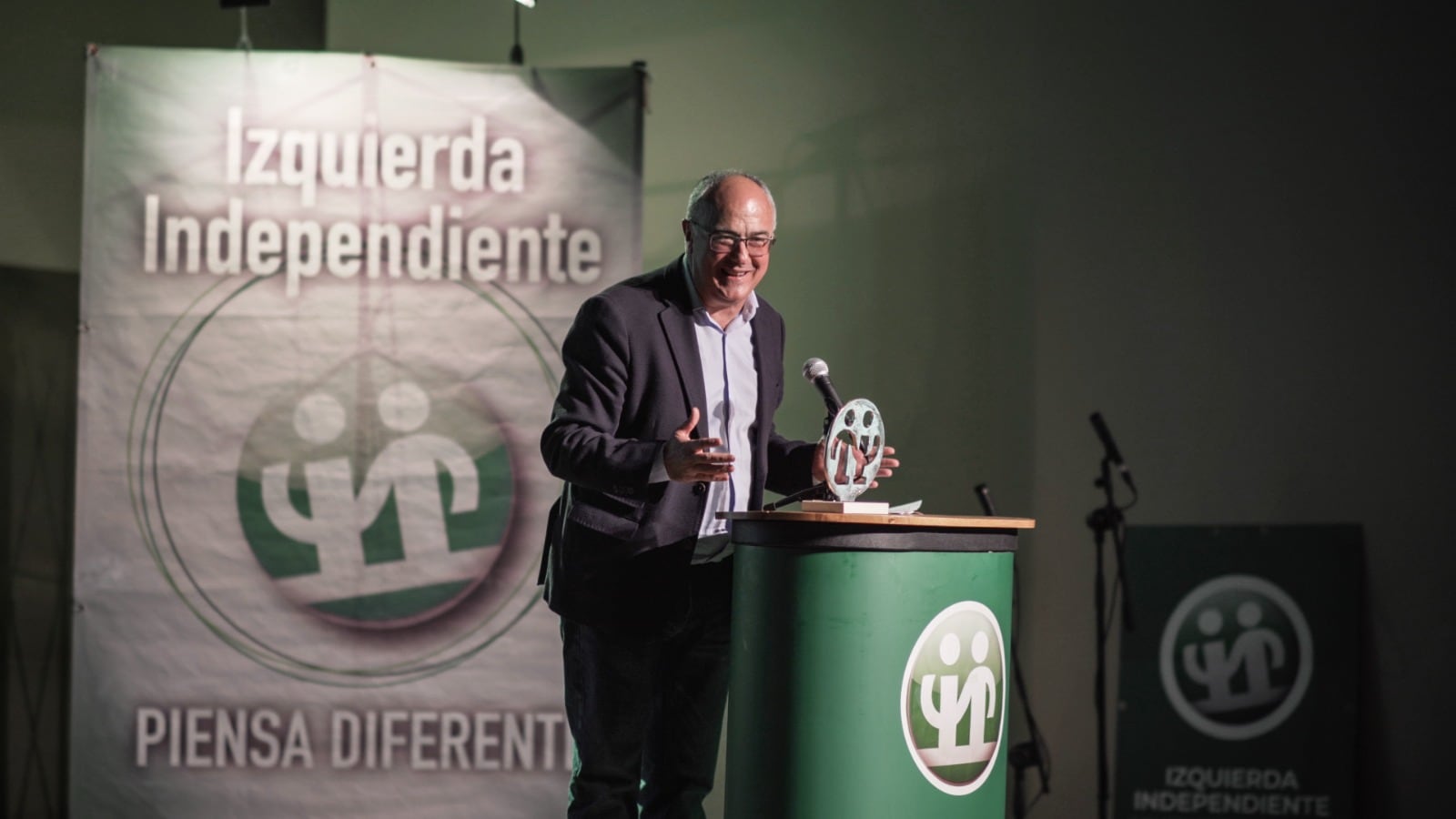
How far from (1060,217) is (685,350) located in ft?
7.82

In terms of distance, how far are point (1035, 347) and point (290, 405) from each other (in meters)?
2.37

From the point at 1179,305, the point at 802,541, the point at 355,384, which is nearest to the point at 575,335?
the point at 802,541

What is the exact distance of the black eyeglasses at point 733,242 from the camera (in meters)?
2.51

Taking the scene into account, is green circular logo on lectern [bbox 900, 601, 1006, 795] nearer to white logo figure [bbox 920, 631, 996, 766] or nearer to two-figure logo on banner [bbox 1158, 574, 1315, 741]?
white logo figure [bbox 920, 631, 996, 766]

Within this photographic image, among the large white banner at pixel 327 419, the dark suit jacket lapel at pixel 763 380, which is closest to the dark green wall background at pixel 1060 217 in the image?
the large white banner at pixel 327 419

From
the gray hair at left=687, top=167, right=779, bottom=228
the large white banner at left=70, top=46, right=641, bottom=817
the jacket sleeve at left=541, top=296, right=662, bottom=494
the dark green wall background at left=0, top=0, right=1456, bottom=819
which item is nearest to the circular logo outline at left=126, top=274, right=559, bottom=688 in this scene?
the large white banner at left=70, top=46, right=641, bottom=817

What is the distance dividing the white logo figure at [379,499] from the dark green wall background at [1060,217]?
3.67 feet

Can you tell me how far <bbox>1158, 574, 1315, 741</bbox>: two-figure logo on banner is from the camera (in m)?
4.18

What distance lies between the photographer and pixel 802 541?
2.21 metres

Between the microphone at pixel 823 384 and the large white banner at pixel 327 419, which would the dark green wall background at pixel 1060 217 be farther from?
the microphone at pixel 823 384

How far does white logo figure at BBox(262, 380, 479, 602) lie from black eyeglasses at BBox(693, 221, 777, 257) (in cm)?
158

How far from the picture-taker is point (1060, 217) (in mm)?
4559

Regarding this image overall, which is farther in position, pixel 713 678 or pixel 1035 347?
pixel 1035 347

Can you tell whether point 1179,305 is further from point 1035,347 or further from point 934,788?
point 934,788
